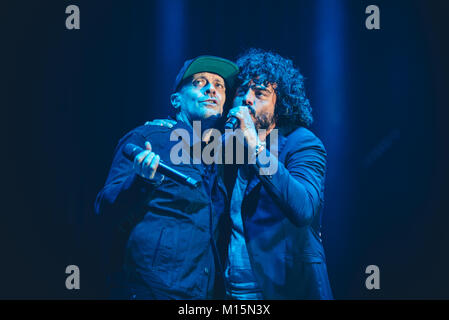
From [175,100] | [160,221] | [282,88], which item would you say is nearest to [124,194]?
[160,221]

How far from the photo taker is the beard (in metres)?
2.15

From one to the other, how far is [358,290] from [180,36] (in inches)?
69.9

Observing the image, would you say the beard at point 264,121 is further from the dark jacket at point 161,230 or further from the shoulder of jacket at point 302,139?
the dark jacket at point 161,230

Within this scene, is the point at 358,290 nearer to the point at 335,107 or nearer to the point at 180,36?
the point at 335,107

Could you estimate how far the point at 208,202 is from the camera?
1.89 meters

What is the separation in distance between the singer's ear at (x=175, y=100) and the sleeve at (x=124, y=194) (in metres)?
0.35

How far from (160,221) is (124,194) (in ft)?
0.66

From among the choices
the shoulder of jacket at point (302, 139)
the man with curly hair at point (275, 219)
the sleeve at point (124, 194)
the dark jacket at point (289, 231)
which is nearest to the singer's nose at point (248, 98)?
the man with curly hair at point (275, 219)

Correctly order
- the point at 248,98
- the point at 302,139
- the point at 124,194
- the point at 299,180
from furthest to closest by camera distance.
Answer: the point at 248,98, the point at 302,139, the point at 299,180, the point at 124,194

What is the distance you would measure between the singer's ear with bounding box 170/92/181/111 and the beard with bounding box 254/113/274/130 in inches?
16.9

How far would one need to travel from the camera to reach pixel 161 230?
178 cm

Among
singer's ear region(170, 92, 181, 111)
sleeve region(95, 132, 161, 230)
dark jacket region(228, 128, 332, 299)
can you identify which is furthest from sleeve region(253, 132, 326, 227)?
singer's ear region(170, 92, 181, 111)

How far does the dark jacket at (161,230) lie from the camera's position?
172 cm

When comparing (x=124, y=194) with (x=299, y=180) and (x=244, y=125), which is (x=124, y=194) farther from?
(x=299, y=180)
